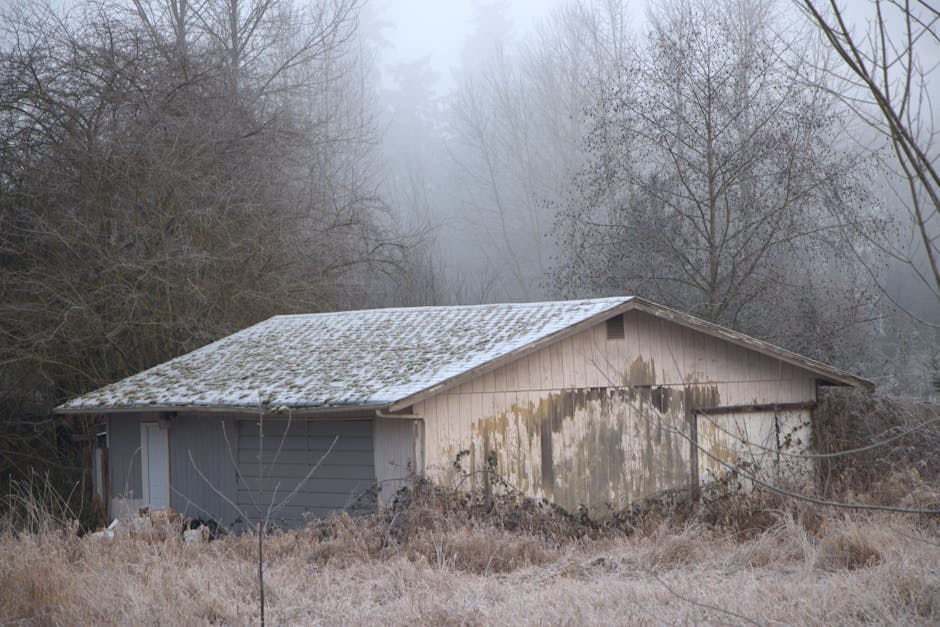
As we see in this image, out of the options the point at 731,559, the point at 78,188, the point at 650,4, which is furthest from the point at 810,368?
the point at 650,4

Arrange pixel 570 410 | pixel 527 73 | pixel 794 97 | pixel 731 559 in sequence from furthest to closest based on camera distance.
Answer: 1. pixel 527 73
2. pixel 794 97
3. pixel 570 410
4. pixel 731 559

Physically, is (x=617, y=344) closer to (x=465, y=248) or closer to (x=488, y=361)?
(x=488, y=361)

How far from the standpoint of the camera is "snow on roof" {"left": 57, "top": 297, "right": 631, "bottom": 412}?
40.0 ft

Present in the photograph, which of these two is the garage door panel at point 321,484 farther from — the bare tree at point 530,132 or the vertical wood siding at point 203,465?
the bare tree at point 530,132

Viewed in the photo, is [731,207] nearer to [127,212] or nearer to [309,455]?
[309,455]

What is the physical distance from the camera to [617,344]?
13570 mm

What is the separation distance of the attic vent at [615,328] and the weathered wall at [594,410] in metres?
0.08

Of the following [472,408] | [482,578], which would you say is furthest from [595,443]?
[482,578]

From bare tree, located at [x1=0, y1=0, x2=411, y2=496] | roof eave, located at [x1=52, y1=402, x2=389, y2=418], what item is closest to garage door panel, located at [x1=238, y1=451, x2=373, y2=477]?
roof eave, located at [x1=52, y1=402, x2=389, y2=418]

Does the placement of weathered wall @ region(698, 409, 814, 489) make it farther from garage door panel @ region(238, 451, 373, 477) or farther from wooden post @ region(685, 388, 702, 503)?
garage door panel @ region(238, 451, 373, 477)

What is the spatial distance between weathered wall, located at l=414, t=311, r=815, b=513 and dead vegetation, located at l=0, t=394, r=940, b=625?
177 cm

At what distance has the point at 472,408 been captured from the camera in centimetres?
1240

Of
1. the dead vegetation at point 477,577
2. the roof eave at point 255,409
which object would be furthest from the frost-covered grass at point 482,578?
the roof eave at point 255,409

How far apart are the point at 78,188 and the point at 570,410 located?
12.3 m
